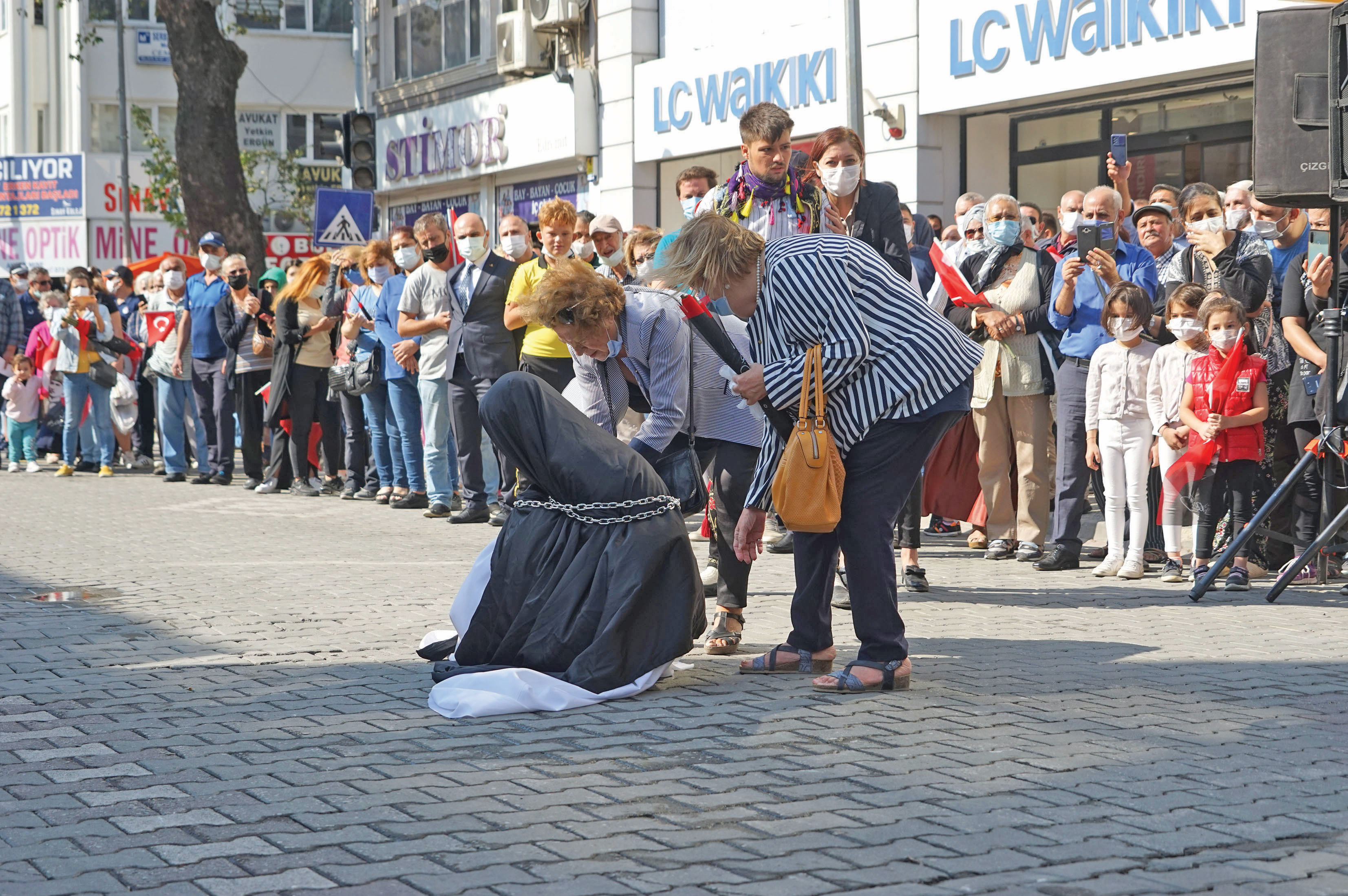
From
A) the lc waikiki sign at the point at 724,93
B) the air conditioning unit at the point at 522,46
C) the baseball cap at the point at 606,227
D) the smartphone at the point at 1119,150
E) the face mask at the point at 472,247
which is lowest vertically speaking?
the face mask at the point at 472,247

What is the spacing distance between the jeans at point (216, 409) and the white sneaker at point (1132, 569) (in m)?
9.96

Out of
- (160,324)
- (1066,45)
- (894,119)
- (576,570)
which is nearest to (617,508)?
(576,570)

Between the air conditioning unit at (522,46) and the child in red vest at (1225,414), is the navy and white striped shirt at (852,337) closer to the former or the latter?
the child in red vest at (1225,414)

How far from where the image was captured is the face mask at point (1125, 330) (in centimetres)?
1001

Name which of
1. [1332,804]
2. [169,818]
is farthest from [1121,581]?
[169,818]

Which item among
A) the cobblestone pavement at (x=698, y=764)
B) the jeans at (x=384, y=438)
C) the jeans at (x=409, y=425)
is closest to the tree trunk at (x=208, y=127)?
the jeans at (x=384, y=438)

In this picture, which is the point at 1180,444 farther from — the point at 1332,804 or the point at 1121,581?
the point at 1332,804

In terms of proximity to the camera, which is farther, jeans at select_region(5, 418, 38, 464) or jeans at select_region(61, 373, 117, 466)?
jeans at select_region(5, 418, 38, 464)

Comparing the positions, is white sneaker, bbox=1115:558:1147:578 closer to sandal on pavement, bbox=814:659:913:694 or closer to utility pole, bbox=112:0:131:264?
sandal on pavement, bbox=814:659:913:694

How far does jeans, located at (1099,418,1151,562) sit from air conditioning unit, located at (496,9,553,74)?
1684cm

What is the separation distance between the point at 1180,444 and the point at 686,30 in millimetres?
14662

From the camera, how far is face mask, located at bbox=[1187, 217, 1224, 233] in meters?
10.5

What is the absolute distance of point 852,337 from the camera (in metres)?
6.11

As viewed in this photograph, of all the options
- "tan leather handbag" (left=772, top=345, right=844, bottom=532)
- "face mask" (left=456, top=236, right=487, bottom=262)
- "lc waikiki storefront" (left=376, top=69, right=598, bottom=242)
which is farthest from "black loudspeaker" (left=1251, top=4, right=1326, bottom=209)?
"lc waikiki storefront" (left=376, top=69, right=598, bottom=242)
